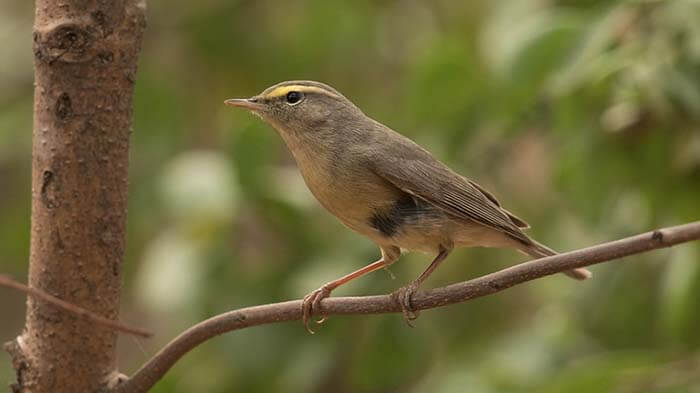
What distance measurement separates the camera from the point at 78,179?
2.06 meters

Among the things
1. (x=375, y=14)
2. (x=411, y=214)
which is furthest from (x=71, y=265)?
(x=375, y=14)

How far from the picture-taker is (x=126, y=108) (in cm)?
211

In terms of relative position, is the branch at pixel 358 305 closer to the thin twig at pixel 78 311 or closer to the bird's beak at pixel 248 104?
the thin twig at pixel 78 311

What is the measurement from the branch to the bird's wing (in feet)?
1.99

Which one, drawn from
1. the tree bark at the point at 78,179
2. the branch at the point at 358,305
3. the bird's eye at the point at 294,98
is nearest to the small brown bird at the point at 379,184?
the bird's eye at the point at 294,98

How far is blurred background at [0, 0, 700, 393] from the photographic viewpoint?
10.6 ft

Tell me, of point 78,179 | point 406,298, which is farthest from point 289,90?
point 78,179

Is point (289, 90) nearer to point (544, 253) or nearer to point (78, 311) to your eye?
point (544, 253)

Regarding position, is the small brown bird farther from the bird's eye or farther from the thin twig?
the thin twig

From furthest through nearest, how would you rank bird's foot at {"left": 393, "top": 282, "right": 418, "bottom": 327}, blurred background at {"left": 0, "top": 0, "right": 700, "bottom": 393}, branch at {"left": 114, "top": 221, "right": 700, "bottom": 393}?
1. blurred background at {"left": 0, "top": 0, "right": 700, "bottom": 393}
2. bird's foot at {"left": 393, "top": 282, "right": 418, "bottom": 327}
3. branch at {"left": 114, "top": 221, "right": 700, "bottom": 393}

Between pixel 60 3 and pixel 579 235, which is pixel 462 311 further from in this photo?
pixel 60 3

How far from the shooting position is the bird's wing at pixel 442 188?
9.18 feet

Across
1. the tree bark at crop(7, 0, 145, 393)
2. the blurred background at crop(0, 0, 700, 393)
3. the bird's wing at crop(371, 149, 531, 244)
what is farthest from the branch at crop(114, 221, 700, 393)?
the bird's wing at crop(371, 149, 531, 244)

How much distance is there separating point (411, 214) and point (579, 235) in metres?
1.64
